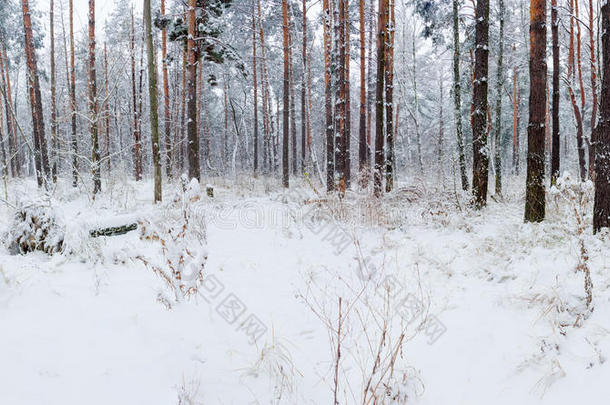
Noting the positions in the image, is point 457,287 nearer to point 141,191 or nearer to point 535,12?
point 535,12

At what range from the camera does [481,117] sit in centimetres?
747

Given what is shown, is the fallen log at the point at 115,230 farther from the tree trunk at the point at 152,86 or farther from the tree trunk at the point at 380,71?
the tree trunk at the point at 380,71

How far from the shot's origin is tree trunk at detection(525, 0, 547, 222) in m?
5.47

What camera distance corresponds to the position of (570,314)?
2.85 m

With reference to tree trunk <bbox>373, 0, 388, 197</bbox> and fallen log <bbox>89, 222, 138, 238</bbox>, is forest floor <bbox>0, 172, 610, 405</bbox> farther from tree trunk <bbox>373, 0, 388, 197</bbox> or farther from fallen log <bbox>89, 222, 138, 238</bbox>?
tree trunk <bbox>373, 0, 388, 197</bbox>

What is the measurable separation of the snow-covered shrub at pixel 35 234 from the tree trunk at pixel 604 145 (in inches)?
264

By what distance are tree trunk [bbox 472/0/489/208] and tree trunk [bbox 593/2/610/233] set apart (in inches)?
121

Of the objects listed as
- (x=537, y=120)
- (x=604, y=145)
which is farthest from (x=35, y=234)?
(x=537, y=120)

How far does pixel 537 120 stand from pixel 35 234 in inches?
294

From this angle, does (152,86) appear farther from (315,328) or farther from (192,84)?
(315,328)

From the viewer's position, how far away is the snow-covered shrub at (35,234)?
177 inches

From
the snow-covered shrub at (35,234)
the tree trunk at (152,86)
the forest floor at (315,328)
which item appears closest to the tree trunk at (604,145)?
the forest floor at (315,328)

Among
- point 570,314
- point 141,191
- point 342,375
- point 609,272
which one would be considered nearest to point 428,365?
point 342,375

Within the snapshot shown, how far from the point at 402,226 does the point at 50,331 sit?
5560 millimetres
